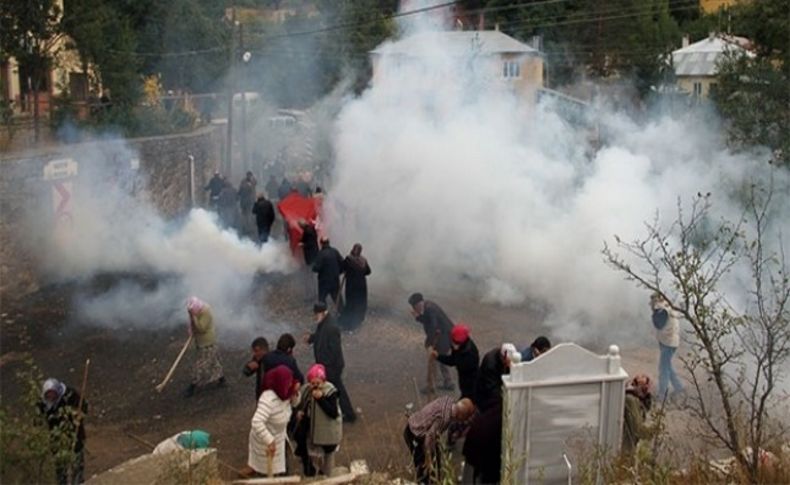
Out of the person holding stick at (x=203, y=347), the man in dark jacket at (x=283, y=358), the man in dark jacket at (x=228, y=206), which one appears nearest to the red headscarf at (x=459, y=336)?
the man in dark jacket at (x=283, y=358)

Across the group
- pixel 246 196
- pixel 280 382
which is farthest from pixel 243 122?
pixel 280 382

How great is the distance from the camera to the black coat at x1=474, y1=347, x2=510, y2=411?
831 centimetres

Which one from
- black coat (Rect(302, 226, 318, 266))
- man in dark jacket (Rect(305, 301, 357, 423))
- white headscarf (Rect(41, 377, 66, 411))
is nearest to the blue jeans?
man in dark jacket (Rect(305, 301, 357, 423))

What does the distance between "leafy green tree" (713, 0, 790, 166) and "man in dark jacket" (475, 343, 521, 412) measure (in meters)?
10.5

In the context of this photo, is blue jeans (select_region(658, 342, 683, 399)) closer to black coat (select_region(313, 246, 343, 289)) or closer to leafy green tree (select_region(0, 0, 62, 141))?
black coat (select_region(313, 246, 343, 289))

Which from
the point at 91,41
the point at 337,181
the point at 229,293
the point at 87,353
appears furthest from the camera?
the point at 91,41

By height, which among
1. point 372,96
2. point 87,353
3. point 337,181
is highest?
point 372,96

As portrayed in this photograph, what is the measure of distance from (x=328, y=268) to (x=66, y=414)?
716 cm

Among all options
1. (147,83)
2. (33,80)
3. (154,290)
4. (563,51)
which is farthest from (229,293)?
(563,51)

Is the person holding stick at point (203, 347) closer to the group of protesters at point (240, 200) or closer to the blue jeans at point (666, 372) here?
the blue jeans at point (666, 372)

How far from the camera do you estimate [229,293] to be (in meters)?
15.2

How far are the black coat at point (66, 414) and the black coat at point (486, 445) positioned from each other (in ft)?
9.53

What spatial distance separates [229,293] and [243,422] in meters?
5.12

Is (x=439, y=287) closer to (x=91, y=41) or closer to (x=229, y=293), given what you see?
(x=229, y=293)
